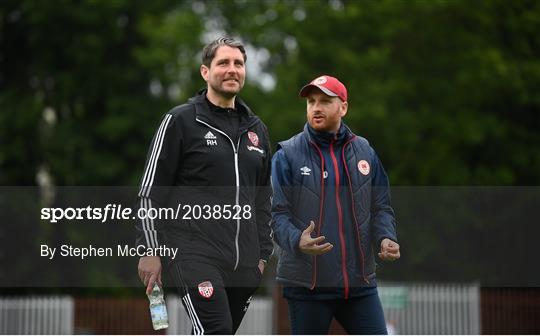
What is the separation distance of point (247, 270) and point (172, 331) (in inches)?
515

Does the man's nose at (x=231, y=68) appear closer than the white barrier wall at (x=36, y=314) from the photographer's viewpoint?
Yes

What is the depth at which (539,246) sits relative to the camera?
7676 mm

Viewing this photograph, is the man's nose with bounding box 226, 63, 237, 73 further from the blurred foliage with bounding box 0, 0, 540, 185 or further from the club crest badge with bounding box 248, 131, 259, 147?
the blurred foliage with bounding box 0, 0, 540, 185

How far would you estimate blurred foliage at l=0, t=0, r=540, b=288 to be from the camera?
79.0ft

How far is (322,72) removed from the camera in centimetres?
2484

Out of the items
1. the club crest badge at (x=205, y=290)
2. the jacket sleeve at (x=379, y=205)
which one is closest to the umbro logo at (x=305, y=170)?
the jacket sleeve at (x=379, y=205)

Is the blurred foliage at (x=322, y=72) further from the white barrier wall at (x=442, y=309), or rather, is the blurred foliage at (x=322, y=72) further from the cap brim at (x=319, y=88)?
the cap brim at (x=319, y=88)

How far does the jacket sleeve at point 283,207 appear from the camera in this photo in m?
5.70

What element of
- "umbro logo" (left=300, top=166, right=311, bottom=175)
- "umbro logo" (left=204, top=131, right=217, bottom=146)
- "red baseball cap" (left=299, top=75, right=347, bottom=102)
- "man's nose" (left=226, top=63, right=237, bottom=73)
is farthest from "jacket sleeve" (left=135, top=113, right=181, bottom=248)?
"red baseball cap" (left=299, top=75, right=347, bottom=102)

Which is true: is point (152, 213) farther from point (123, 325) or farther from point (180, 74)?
point (180, 74)

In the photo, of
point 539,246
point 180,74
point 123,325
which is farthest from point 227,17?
point 539,246

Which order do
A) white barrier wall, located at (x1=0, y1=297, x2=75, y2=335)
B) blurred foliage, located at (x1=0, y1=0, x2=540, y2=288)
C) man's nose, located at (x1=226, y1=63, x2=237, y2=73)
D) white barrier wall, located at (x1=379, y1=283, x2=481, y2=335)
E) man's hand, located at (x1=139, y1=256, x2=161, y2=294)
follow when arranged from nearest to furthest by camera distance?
man's hand, located at (x1=139, y1=256, x2=161, y2=294), man's nose, located at (x1=226, y1=63, x2=237, y2=73), white barrier wall, located at (x1=379, y1=283, x2=481, y2=335), white barrier wall, located at (x1=0, y1=297, x2=75, y2=335), blurred foliage, located at (x1=0, y1=0, x2=540, y2=288)

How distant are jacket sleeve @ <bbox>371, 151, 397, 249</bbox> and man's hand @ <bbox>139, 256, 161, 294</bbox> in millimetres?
1286

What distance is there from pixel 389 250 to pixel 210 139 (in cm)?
121
